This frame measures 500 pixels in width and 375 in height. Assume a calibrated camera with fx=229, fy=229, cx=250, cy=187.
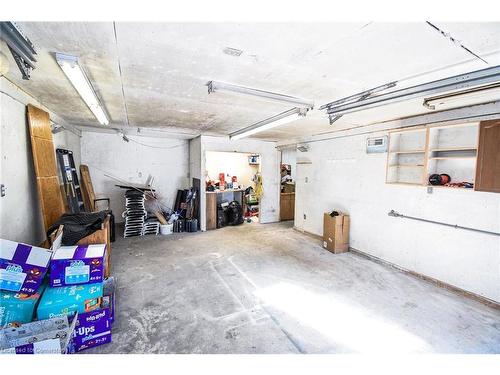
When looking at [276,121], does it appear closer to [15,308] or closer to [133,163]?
[15,308]

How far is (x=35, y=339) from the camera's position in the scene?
65.1 inches

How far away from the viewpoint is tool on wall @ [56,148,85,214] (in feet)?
13.3

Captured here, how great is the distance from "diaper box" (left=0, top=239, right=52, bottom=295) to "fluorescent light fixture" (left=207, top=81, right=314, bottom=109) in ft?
7.66

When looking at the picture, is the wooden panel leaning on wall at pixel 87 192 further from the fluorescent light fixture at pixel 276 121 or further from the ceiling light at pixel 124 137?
the fluorescent light fixture at pixel 276 121

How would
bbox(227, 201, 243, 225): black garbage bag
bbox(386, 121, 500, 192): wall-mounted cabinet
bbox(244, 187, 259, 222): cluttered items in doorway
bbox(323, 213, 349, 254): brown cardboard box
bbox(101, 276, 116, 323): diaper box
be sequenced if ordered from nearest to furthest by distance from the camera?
bbox(101, 276, 116, 323): diaper box
bbox(386, 121, 500, 192): wall-mounted cabinet
bbox(323, 213, 349, 254): brown cardboard box
bbox(227, 201, 243, 225): black garbage bag
bbox(244, 187, 259, 222): cluttered items in doorway

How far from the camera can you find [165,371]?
89cm

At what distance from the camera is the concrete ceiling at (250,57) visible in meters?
1.51

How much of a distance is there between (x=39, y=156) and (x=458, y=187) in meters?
5.75

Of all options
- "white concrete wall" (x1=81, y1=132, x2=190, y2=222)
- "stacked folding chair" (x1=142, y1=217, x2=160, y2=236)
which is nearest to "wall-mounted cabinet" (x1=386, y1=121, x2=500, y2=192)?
"stacked folding chair" (x1=142, y1=217, x2=160, y2=236)

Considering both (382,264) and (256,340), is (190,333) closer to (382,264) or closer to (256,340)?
(256,340)

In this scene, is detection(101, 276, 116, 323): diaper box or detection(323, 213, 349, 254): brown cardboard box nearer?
detection(101, 276, 116, 323): diaper box

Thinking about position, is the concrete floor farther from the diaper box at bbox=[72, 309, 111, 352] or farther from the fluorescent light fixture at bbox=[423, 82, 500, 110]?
the fluorescent light fixture at bbox=[423, 82, 500, 110]

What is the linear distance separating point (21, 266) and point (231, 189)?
534 cm

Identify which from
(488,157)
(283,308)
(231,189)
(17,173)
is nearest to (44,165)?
(17,173)
